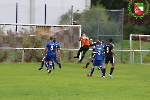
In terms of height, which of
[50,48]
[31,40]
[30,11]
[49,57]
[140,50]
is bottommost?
[49,57]

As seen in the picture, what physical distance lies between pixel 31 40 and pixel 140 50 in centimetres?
886

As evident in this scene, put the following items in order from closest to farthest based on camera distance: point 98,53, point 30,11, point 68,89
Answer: point 68,89 < point 98,53 < point 30,11

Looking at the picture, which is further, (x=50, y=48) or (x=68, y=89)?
(x=50, y=48)

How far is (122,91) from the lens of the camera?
64.5 feet

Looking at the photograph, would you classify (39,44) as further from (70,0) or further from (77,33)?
(70,0)

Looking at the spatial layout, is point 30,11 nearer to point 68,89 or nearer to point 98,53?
point 98,53

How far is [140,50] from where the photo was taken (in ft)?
135

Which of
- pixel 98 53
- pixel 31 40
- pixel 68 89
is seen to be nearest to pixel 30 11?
pixel 31 40

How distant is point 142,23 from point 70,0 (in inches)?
543

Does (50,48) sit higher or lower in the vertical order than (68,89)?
higher

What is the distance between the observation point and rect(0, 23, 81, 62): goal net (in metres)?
37.2

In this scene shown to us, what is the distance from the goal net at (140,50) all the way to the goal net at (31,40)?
442 cm

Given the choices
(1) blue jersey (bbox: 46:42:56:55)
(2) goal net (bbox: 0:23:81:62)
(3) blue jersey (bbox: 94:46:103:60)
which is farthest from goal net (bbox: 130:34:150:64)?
(3) blue jersey (bbox: 94:46:103:60)

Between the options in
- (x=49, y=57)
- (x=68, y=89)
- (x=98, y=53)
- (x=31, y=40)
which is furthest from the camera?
(x=31, y=40)
